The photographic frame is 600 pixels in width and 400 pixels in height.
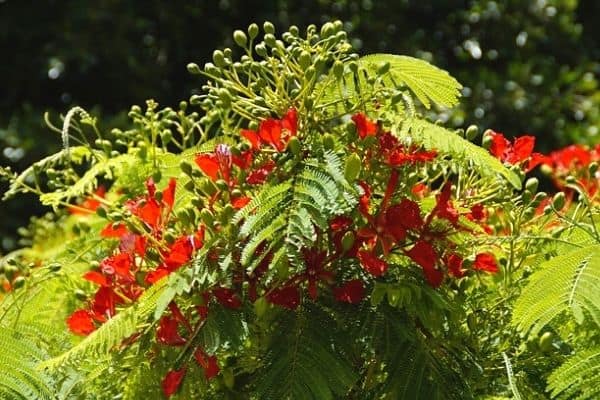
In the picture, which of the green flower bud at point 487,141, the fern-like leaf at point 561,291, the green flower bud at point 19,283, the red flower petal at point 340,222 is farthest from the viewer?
the green flower bud at point 19,283

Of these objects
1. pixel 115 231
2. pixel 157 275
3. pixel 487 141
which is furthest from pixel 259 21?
pixel 157 275

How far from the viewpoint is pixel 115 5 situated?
609 centimetres

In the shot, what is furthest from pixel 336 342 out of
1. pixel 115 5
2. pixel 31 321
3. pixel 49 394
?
pixel 115 5

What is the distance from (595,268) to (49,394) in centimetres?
67

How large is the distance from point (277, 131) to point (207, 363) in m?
0.28

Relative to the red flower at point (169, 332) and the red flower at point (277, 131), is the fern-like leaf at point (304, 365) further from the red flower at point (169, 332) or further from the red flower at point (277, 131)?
the red flower at point (277, 131)

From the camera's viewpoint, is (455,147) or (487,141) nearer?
(455,147)

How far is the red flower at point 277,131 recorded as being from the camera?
135 centimetres

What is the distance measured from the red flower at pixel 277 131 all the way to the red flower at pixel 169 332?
235 millimetres

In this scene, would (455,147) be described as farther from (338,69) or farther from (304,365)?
(304,365)

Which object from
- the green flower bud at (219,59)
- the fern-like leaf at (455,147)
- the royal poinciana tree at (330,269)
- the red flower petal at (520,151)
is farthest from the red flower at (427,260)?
the green flower bud at (219,59)

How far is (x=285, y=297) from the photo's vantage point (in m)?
1.34

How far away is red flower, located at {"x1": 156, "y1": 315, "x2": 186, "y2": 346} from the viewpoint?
1350 mm

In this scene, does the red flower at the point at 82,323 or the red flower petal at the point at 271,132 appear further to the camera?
the red flower at the point at 82,323
